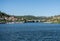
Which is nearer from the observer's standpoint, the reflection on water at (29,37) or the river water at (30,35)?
the reflection on water at (29,37)

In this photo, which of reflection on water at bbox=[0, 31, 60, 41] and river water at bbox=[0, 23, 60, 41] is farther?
river water at bbox=[0, 23, 60, 41]

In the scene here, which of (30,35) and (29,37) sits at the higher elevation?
(29,37)

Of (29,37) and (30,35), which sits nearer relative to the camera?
(29,37)
